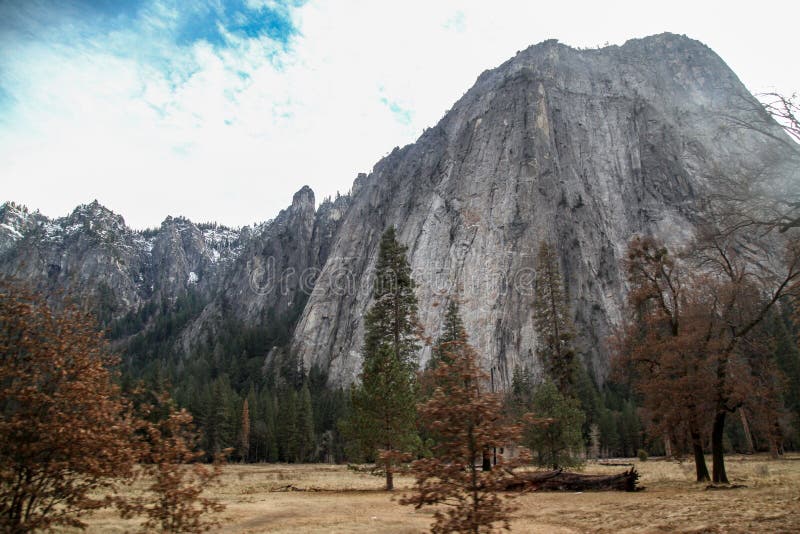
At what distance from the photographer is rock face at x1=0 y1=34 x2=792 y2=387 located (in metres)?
90.2

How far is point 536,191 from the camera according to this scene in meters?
100

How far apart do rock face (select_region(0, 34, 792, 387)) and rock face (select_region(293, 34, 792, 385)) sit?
304 mm

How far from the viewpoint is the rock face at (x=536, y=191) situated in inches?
3556

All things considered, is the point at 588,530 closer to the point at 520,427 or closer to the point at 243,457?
the point at 520,427

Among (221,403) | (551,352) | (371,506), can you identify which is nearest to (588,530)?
(371,506)

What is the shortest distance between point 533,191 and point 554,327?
217 feet

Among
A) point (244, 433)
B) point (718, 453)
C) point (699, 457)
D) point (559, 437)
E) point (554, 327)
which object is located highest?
point (554, 327)

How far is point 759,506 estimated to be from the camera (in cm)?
1185

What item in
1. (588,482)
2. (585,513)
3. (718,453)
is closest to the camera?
(585,513)

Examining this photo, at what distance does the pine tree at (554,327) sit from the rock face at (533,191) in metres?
42.1

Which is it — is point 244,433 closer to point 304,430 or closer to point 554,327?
point 304,430

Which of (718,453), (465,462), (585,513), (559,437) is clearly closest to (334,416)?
(559,437)

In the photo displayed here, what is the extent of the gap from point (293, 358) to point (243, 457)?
45280 mm

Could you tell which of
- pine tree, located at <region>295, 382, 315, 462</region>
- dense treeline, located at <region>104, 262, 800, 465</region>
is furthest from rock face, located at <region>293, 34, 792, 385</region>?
pine tree, located at <region>295, 382, 315, 462</region>
